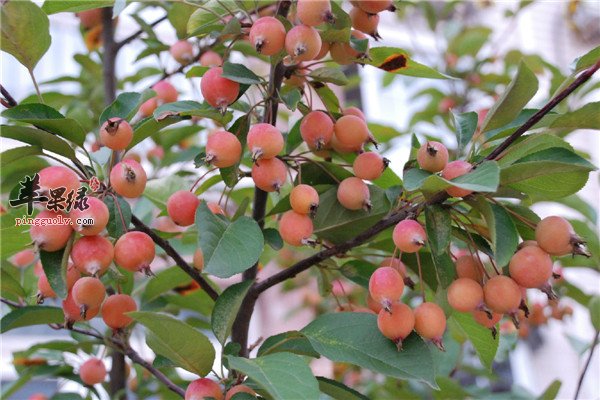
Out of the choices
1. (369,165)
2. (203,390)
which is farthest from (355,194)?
(203,390)

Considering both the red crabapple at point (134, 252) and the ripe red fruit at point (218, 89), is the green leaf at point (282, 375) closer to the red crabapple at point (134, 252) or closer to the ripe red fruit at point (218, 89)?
the red crabapple at point (134, 252)

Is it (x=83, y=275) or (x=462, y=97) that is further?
(x=462, y=97)

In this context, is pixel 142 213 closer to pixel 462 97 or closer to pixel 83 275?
pixel 83 275

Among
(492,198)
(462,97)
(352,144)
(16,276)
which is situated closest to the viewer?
(492,198)

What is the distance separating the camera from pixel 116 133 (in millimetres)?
684

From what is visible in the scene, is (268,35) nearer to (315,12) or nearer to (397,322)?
(315,12)

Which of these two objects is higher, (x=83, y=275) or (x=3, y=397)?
(x=83, y=275)

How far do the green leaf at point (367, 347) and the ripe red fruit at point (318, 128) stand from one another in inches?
7.7

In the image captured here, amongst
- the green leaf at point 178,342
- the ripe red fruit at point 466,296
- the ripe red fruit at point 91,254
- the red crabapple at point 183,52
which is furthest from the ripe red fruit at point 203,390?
the red crabapple at point 183,52

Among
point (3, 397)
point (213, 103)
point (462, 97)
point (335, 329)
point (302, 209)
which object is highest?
point (213, 103)

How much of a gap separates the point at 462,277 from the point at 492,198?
9cm

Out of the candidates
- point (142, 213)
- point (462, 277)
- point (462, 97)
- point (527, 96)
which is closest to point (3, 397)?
point (142, 213)

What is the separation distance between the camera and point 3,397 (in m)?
1.11

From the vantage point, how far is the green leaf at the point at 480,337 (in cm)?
79
